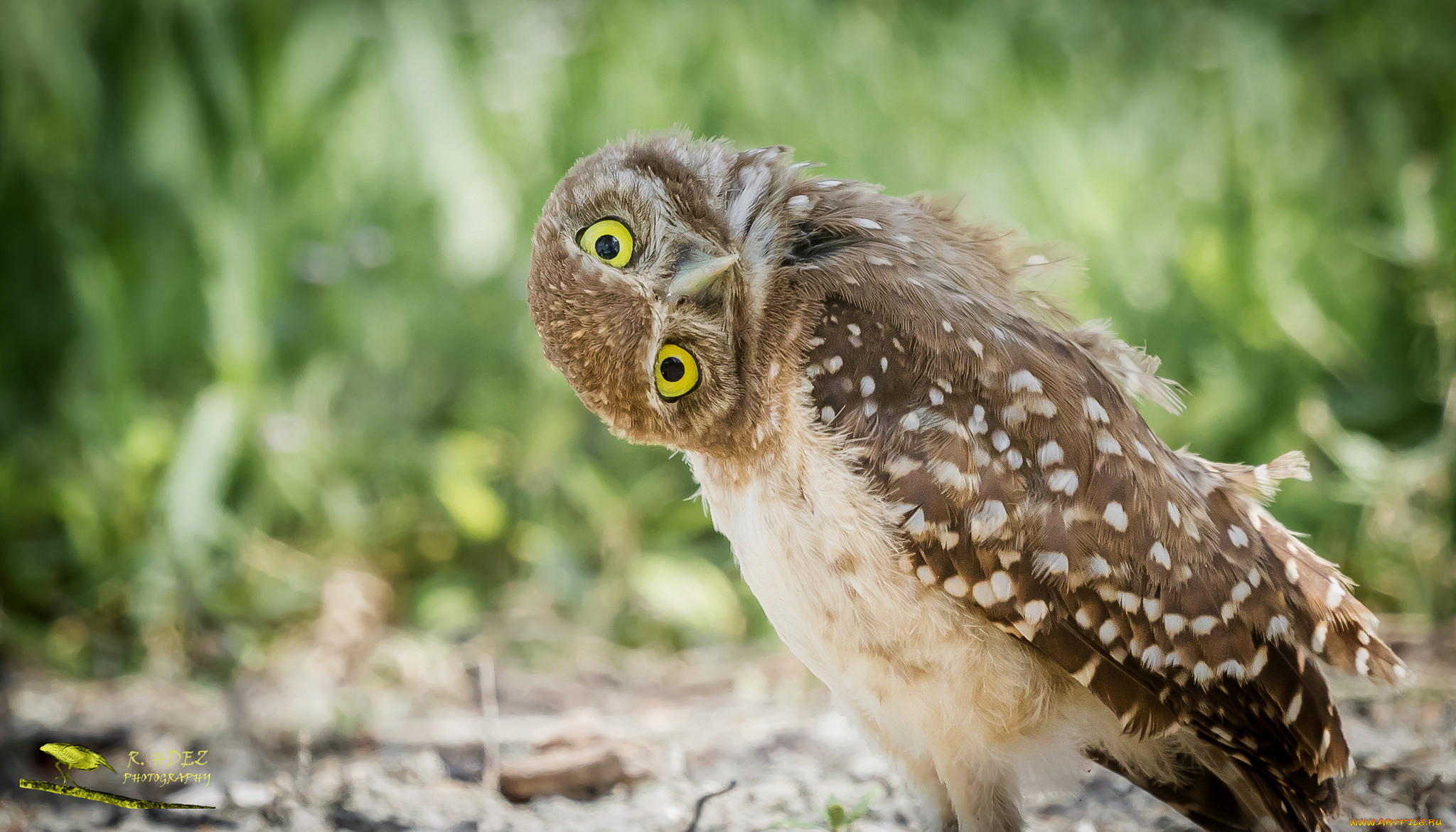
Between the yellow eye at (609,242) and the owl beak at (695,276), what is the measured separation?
0.11 metres

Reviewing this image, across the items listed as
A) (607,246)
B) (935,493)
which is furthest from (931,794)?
(607,246)

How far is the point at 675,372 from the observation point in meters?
2.04

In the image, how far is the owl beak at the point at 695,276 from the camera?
6.45 feet

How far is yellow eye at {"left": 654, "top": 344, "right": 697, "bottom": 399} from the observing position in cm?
203

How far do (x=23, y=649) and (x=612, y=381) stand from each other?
10.6 ft

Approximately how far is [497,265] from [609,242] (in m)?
2.94

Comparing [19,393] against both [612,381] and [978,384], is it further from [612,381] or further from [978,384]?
[978,384]

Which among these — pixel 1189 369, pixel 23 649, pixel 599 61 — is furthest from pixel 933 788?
pixel 599 61

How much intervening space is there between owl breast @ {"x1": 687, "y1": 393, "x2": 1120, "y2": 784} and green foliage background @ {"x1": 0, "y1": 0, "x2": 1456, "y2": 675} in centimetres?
204

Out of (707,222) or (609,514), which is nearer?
(707,222)

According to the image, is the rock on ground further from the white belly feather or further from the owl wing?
the owl wing

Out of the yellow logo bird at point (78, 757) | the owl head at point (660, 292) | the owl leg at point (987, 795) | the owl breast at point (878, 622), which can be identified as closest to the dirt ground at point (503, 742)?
the yellow logo bird at point (78, 757)

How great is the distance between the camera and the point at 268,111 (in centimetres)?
495

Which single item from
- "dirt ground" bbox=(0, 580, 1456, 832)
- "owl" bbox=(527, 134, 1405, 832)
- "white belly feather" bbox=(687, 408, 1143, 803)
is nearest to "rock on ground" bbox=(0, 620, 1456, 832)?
"dirt ground" bbox=(0, 580, 1456, 832)
